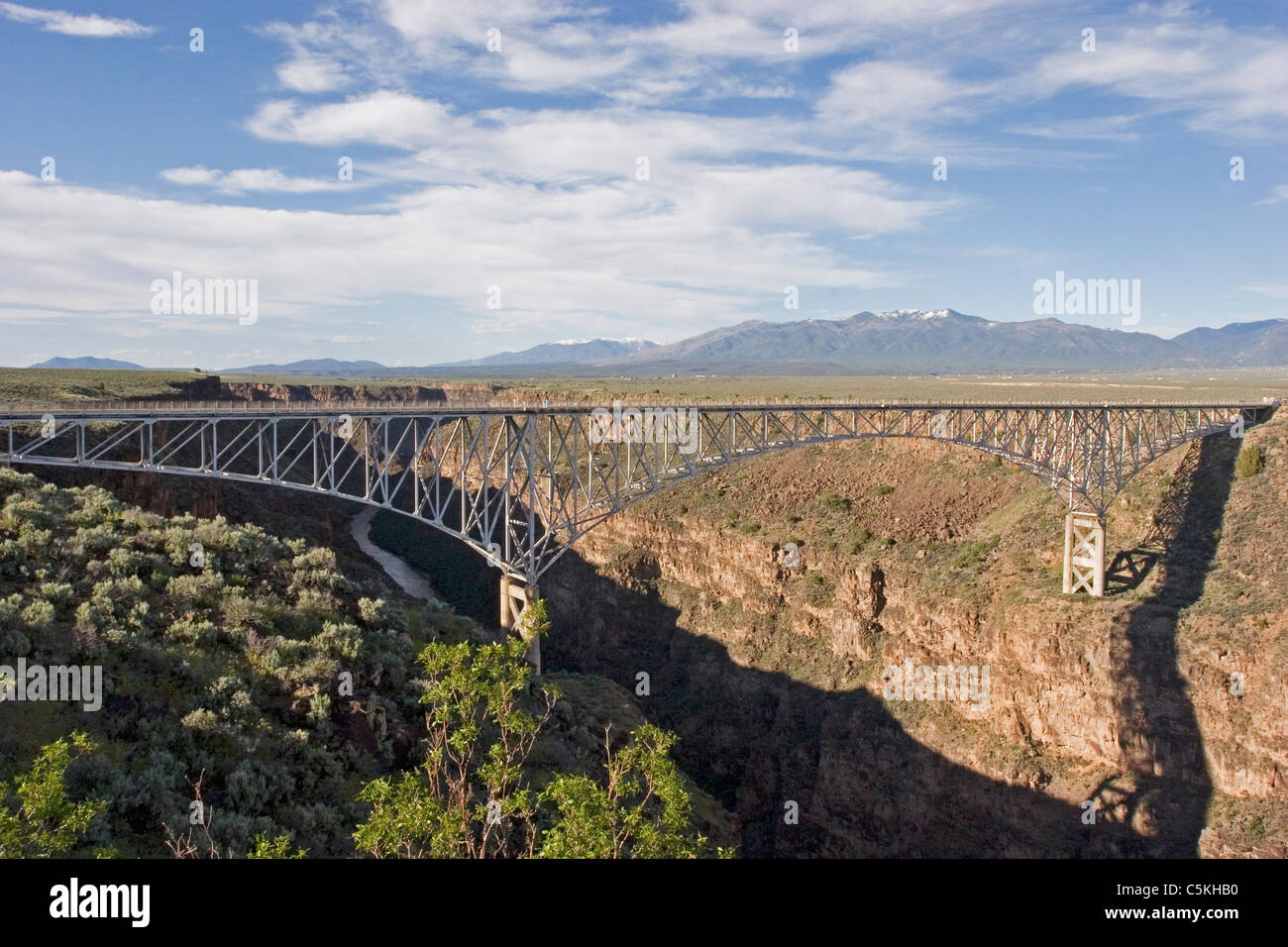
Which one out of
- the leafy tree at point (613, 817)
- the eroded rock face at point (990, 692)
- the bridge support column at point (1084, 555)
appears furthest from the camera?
the bridge support column at point (1084, 555)

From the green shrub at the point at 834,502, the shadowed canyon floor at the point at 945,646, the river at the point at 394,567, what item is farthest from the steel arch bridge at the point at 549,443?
the river at the point at 394,567

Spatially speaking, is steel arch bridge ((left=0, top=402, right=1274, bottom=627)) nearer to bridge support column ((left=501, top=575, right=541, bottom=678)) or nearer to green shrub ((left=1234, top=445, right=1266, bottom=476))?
bridge support column ((left=501, top=575, right=541, bottom=678))

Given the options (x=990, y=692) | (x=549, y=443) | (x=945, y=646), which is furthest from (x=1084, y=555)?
(x=549, y=443)

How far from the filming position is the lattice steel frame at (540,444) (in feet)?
83.0

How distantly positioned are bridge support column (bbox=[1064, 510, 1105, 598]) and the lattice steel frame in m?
0.86

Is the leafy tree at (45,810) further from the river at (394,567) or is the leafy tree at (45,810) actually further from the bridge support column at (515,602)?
the river at (394,567)

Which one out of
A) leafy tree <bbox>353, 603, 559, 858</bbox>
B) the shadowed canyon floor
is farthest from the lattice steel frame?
leafy tree <bbox>353, 603, 559, 858</bbox>

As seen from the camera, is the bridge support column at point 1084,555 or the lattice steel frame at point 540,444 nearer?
the lattice steel frame at point 540,444

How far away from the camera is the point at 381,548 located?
7131cm

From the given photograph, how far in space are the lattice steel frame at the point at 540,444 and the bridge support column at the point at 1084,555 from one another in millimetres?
863

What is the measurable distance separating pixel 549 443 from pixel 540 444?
1076cm

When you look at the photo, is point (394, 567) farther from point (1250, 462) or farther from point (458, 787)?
point (458, 787)

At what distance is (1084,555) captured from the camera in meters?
41.2
